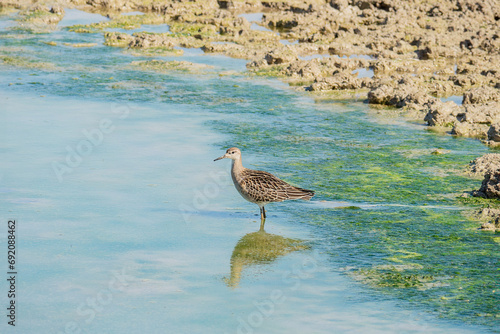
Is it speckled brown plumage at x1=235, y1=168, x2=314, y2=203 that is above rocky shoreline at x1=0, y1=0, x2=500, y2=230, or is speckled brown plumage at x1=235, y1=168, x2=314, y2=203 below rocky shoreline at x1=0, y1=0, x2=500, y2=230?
below

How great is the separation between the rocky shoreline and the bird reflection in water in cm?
567

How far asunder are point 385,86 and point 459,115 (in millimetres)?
1917

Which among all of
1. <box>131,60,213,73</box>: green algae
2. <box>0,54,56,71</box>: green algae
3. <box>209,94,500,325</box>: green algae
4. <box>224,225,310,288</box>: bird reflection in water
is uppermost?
<box>131,60,213,73</box>: green algae

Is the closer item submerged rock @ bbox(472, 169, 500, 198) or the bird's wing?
the bird's wing

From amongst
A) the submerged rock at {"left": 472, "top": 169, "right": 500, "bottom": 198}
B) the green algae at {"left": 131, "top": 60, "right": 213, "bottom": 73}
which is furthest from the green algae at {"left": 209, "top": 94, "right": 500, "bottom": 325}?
the green algae at {"left": 131, "top": 60, "right": 213, "bottom": 73}

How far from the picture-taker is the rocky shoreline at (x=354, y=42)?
15.3m

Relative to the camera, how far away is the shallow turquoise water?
6941mm

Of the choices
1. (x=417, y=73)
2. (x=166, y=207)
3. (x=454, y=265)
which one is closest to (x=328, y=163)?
Answer: (x=166, y=207)

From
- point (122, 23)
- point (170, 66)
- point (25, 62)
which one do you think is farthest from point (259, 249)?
point (122, 23)

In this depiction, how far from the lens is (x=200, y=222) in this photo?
9273mm

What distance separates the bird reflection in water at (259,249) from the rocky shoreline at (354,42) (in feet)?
18.6

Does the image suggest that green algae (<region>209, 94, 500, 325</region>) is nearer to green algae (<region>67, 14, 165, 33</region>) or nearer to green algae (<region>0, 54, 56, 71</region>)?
green algae (<region>0, 54, 56, 71</region>)

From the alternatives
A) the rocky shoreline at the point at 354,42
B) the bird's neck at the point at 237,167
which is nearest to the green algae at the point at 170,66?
the rocky shoreline at the point at 354,42

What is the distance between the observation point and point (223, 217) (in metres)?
9.52
